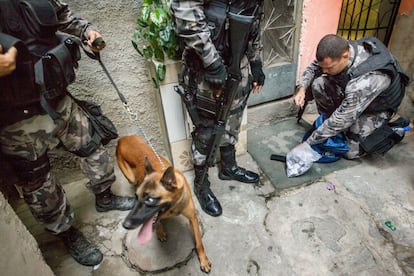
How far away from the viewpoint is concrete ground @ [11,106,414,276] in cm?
192

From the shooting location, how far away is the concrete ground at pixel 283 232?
6.28 ft

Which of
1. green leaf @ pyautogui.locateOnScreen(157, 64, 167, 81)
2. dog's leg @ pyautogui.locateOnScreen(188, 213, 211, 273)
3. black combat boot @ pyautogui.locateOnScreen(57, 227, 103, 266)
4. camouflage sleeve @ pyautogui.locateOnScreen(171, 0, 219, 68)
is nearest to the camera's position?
camouflage sleeve @ pyautogui.locateOnScreen(171, 0, 219, 68)

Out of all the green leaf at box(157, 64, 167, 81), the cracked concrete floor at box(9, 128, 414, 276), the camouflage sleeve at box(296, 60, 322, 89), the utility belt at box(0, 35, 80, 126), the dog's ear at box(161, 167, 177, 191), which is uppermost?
the utility belt at box(0, 35, 80, 126)

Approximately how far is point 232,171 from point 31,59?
1742mm

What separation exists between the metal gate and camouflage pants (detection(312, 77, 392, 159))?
1282 mm

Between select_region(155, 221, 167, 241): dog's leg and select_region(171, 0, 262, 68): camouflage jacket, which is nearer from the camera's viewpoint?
select_region(171, 0, 262, 68): camouflage jacket

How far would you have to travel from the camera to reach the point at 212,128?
2.02m

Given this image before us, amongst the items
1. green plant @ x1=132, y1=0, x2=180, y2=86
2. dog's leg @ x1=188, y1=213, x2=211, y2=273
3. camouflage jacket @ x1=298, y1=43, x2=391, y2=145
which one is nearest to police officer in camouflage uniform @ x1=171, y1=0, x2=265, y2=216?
green plant @ x1=132, y1=0, x2=180, y2=86

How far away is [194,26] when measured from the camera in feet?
5.11

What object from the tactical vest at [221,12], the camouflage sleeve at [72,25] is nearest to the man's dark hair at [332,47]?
the tactical vest at [221,12]

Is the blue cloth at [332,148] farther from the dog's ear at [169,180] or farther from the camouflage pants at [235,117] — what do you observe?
the dog's ear at [169,180]

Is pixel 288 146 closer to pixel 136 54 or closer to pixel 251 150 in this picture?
pixel 251 150

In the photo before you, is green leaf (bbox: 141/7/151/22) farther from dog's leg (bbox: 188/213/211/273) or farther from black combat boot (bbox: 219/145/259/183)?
dog's leg (bbox: 188/213/211/273)

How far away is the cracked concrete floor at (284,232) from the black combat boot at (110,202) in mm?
64
